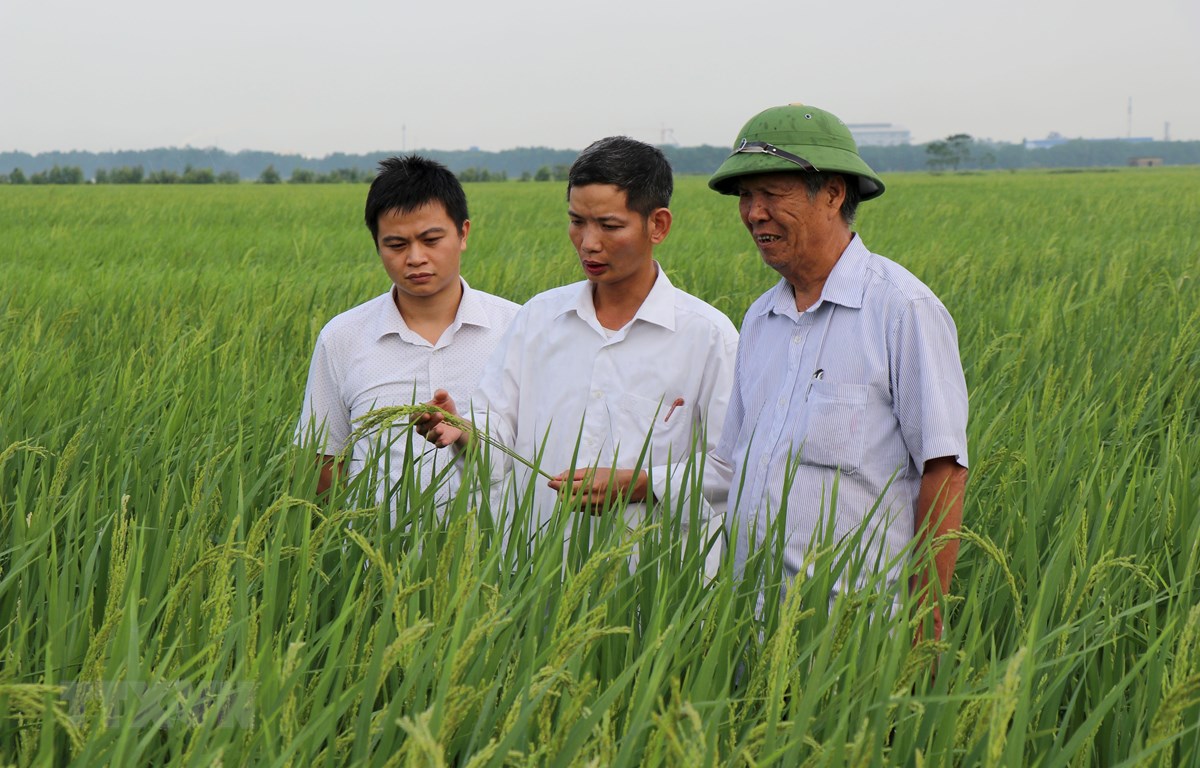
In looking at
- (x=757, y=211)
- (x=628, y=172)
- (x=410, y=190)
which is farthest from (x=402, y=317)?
(x=757, y=211)

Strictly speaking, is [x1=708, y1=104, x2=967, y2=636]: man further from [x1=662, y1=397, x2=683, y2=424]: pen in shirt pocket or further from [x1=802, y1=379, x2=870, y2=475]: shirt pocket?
[x1=662, y1=397, x2=683, y2=424]: pen in shirt pocket

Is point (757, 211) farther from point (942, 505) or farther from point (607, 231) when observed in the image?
point (942, 505)

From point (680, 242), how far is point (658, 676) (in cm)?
912

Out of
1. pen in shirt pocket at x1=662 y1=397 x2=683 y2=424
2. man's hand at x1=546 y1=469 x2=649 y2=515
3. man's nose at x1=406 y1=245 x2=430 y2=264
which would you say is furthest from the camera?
man's nose at x1=406 y1=245 x2=430 y2=264

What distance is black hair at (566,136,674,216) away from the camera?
210cm

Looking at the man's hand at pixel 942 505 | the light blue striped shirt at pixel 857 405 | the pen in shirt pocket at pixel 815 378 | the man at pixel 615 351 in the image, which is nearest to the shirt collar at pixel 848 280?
the light blue striped shirt at pixel 857 405

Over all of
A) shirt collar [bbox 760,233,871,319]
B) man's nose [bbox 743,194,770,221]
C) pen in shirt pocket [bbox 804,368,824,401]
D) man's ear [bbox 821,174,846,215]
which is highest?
man's ear [bbox 821,174,846,215]

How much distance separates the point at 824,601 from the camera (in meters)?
1.45

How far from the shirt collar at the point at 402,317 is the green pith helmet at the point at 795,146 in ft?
2.64

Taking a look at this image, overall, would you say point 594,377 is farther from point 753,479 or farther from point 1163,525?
point 1163,525

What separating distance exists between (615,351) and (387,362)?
558mm

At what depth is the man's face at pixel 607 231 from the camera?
209cm

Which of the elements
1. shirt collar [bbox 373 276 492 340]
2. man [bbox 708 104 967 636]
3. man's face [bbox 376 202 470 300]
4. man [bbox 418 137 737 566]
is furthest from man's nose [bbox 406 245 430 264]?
man [bbox 708 104 967 636]

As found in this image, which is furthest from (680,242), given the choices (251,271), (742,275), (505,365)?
(505,365)
